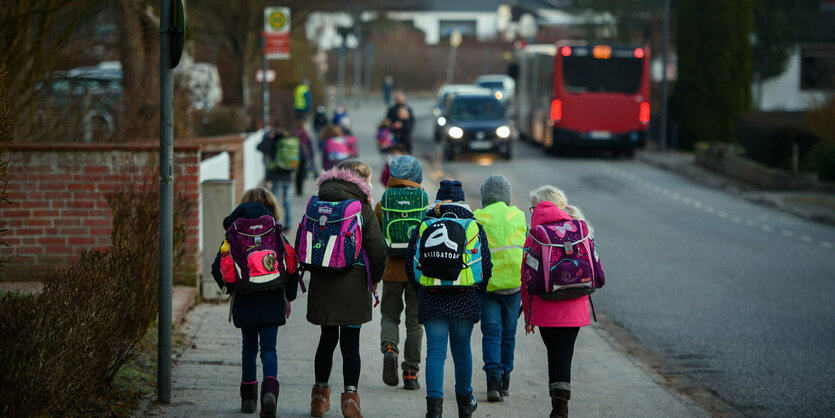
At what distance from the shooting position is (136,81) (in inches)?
657

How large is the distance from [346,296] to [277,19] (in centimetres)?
1443

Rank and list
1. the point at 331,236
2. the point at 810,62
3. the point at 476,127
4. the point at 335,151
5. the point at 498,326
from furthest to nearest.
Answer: the point at 810,62
the point at 476,127
the point at 335,151
the point at 498,326
the point at 331,236

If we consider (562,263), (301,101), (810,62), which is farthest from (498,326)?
(810,62)

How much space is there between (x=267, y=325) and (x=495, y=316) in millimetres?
1538

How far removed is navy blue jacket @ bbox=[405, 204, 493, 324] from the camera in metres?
6.32

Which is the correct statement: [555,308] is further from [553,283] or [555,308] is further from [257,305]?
[257,305]

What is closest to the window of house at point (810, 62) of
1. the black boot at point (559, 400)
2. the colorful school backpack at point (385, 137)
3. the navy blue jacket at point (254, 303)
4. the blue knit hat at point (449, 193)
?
the colorful school backpack at point (385, 137)

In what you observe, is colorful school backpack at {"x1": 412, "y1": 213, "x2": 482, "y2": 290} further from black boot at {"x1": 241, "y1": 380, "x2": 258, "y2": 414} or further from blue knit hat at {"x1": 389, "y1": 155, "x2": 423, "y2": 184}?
black boot at {"x1": 241, "y1": 380, "x2": 258, "y2": 414}

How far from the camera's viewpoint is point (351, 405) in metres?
6.36

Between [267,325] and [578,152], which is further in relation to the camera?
[578,152]

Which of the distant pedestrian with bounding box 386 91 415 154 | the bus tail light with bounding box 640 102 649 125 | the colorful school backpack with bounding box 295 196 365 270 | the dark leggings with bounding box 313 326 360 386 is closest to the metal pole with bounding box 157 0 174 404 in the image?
the colorful school backpack with bounding box 295 196 365 270

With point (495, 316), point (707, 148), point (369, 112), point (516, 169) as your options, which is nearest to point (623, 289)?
point (495, 316)

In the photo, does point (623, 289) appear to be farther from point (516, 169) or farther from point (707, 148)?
point (707, 148)

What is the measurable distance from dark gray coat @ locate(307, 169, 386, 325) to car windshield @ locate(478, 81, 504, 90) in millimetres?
49472
